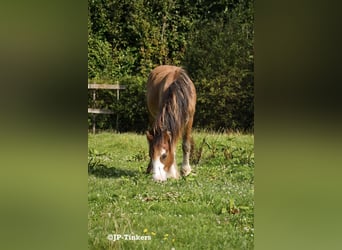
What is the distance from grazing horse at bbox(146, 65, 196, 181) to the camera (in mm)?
5117

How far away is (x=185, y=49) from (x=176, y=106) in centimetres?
58

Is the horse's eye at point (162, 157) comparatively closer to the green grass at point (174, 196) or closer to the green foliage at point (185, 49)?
the green grass at point (174, 196)

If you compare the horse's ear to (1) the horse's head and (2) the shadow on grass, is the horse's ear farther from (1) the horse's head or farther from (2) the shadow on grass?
(2) the shadow on grass

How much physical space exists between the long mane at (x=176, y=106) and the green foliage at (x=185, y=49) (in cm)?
11

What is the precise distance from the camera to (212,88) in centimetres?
499

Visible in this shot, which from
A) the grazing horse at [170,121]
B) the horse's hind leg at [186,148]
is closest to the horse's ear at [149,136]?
the grazing horse at [170,121]

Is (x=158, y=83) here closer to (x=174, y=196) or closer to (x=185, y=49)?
(x=185, y=49)

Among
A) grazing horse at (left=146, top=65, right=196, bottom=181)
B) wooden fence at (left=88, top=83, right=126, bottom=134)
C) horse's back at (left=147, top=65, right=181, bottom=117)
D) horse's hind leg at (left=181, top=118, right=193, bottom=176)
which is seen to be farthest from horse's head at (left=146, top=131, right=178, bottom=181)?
wooden fence at (left=88, top=83, right=126, bottom=134)

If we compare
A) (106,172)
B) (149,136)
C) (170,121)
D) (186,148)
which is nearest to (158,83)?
(170,121)

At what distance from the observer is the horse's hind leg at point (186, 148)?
512cm

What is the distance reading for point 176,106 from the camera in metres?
5.12
